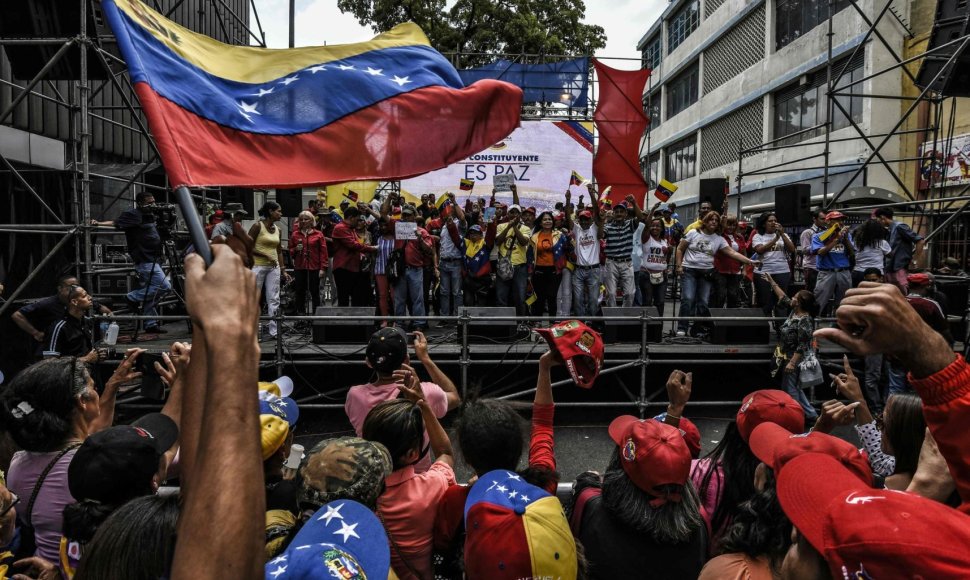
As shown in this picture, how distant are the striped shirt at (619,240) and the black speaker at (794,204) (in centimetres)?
344

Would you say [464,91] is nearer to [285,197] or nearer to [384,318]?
[384,318]

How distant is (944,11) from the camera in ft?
29.9

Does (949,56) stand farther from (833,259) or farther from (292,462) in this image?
(292,462)

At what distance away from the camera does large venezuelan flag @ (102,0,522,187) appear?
8.50ft

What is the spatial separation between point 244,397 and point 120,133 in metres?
15.6

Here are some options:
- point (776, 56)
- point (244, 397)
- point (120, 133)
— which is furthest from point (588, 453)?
point (776, 56)

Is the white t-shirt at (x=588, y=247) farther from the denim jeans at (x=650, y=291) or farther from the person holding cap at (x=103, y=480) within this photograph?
the person holding cap at (x=103, y=480)

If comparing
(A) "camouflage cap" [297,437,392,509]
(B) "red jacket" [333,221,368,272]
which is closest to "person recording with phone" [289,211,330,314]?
(B) "red jacket" [333,221,368,272]

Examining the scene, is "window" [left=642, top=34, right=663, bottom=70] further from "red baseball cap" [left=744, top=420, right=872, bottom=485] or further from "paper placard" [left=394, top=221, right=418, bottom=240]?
"red baseball cap" [left=744, top=420, right=872, bottom=485]

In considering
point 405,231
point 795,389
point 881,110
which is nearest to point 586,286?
point 405,231

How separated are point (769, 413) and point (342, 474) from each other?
190 cm

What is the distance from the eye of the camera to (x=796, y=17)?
23.7 meters

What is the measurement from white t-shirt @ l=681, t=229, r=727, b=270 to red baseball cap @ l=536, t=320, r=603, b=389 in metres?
6.73

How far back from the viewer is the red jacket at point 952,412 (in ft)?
4.45
